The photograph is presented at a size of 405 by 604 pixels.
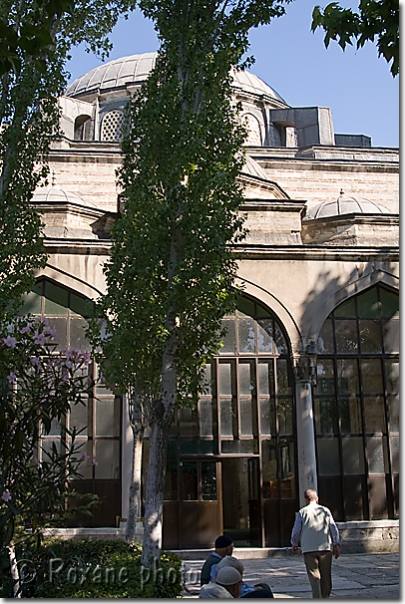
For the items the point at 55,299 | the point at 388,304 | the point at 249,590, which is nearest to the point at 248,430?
the point at 388,304

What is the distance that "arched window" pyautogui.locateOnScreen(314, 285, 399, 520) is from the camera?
38.2ft

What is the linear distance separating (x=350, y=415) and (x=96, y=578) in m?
6.84

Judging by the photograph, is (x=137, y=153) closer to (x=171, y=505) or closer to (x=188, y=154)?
(x=188, y=154)

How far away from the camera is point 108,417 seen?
451 inches

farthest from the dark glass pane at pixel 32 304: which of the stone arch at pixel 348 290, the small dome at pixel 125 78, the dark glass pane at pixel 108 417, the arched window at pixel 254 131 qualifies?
the small dome at pixel 125 78

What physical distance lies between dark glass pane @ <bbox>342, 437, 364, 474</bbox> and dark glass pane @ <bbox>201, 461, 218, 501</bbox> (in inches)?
88.5

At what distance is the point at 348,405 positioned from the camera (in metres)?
12.0

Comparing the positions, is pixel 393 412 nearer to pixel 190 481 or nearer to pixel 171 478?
pixel 190 481

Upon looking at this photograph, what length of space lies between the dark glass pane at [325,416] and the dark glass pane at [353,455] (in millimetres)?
311

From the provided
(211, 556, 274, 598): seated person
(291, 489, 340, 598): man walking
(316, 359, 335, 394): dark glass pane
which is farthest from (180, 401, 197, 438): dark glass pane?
(211, 556, 274, 598): seated person

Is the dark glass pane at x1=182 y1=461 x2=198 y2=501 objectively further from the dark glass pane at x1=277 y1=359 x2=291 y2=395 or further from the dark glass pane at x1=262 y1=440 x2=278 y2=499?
the dark glass pane at x1=277 y1=359 x2=291 y2=395

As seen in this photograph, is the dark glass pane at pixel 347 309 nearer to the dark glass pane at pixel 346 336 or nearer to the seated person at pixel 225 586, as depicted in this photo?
the dark glass pane at pixel 346 336

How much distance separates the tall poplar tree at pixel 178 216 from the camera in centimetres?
727

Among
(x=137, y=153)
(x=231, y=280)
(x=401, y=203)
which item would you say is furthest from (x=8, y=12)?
(x=401, y=203)
